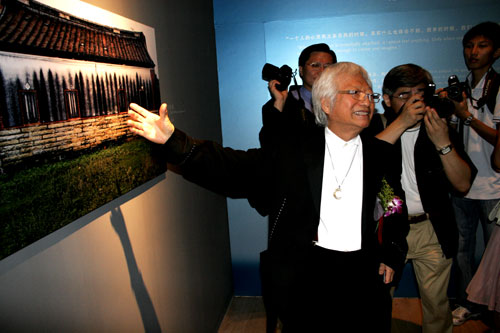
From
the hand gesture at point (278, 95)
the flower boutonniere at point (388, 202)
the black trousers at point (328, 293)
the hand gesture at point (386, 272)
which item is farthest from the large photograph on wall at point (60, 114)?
the hand gesture at point (278, 95)

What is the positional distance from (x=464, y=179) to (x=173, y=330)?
1971 millimetres

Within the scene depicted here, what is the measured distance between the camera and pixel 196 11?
8.81 feet

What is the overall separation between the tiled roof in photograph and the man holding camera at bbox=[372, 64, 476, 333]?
5.20 feet

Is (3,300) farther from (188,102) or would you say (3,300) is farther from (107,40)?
(188,102)

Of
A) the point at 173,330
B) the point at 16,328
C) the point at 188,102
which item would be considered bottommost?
the point at 173,330

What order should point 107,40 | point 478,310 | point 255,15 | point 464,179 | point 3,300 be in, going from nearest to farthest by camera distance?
point 3,300 → point 107,40 → point 464,179 → point 478,310 → point 255,15

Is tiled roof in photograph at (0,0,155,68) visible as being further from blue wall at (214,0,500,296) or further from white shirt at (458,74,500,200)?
white shirt at (458,74,500,200)

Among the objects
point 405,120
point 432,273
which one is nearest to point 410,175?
point 405,120

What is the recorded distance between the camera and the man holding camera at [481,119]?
2.55 meters

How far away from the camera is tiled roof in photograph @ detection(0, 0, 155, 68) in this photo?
87 centimetres

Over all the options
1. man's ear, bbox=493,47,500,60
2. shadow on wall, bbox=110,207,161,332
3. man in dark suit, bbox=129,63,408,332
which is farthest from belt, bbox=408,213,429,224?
shadow on wall, bbox=110,207,161,332

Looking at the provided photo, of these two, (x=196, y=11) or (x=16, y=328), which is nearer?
(x=16, y=328)

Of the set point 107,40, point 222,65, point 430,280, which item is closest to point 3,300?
point 107,40

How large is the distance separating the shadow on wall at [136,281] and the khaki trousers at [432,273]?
1636 mm
